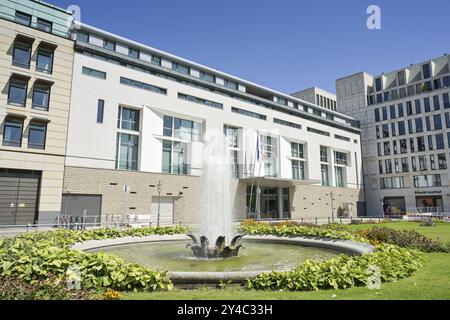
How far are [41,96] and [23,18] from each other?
8.07 meters

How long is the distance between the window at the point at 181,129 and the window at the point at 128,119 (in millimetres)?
3637

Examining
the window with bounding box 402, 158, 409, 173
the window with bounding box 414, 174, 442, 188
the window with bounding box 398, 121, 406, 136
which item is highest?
the window with bounding box 398, 121, 406, 136

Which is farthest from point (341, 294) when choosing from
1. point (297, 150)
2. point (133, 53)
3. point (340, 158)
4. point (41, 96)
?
point (340, 158)

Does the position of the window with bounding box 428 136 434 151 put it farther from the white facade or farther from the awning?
the awning

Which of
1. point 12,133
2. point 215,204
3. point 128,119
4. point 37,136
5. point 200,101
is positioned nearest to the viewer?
point 215,204

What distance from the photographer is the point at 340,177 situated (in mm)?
64812

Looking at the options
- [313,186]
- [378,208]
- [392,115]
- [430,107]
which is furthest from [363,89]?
[313,186]

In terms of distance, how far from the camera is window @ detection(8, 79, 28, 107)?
94.5 ft

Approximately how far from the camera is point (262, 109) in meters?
50.6

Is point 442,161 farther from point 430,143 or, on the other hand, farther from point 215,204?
point 215,204

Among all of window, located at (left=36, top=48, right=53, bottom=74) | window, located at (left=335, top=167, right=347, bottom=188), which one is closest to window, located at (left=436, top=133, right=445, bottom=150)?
window, located at (left=335, top=167, right=347, bottom=188)

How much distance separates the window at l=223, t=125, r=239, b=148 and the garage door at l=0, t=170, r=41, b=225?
25.1 metres

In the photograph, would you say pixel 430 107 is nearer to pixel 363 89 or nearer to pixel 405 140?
pixel 405 140
